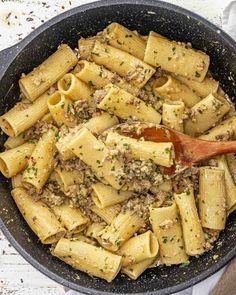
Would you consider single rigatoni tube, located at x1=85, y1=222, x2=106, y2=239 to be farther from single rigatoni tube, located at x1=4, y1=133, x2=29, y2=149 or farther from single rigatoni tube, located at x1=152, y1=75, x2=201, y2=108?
single rigatoni tube, located at x1=152, y1=75, x2=201, y2=108

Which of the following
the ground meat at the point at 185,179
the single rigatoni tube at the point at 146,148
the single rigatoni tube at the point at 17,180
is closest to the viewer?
the single rigatoni tube at the point at 146,148

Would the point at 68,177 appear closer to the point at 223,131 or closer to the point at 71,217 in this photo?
the point at 71,217

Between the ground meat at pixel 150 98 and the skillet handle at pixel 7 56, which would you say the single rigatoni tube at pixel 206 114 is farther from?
the skillet handle at pixel 7 56

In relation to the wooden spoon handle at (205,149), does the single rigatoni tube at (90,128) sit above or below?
above

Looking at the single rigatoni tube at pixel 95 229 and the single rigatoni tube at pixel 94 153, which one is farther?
the single rigatoni tube at pixel 95 229

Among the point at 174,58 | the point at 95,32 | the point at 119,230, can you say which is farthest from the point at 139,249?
the point at 95,32

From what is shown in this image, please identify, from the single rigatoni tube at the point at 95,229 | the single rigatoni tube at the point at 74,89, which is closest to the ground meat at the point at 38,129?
the single rigatoni tube at the point at 74,89
